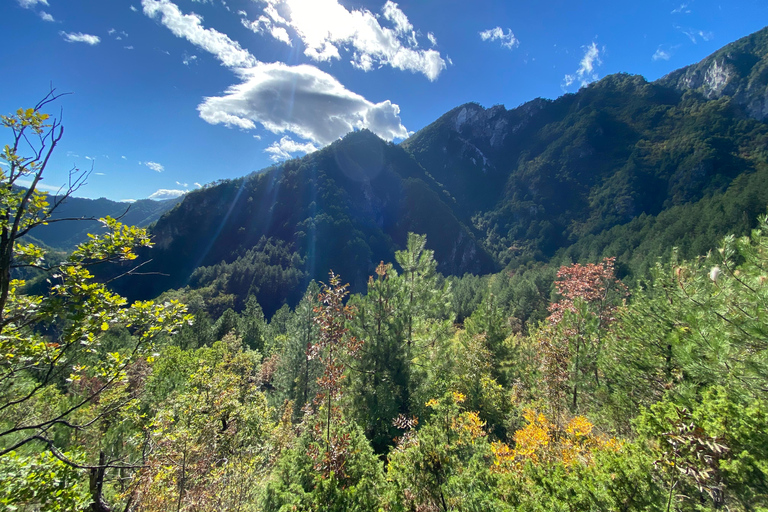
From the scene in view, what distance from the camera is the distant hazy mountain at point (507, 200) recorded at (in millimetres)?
120188

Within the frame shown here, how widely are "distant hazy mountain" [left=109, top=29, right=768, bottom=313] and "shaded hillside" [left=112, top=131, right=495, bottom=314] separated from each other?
690 mm

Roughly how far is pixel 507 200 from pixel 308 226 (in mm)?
135455

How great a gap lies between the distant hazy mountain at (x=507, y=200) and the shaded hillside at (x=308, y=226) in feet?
2.26

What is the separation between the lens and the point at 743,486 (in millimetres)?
5137

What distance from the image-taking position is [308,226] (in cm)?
14850

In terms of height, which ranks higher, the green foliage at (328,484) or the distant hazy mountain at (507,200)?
the distant hazy mountain at (507,200)

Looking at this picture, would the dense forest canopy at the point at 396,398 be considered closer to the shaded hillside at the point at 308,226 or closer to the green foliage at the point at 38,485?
the green foliage at the point at 38,485

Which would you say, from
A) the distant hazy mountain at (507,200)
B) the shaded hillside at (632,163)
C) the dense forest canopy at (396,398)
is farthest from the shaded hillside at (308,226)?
the dense forest canopy at (396,398)

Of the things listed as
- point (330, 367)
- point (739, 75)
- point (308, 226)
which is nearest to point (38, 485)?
point (330, 367)

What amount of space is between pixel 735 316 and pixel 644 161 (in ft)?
649

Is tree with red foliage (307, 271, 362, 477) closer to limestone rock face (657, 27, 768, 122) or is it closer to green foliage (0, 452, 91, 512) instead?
green foliage (0, 452, 91, 512)

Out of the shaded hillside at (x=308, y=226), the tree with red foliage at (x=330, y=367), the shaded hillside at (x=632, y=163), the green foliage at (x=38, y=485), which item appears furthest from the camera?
the shaded hillside at (x=308, y=226)

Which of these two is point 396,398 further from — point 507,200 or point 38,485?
point 507,200

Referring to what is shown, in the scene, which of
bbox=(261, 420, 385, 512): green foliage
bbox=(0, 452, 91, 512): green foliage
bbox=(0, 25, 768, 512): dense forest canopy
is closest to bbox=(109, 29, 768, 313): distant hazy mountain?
bbox=(0, 25, 768, 512): dense forest canopy
